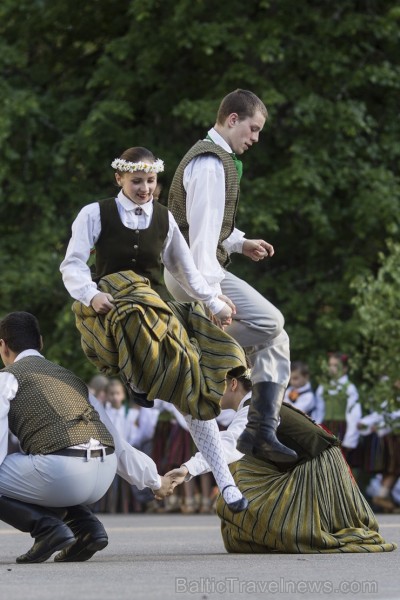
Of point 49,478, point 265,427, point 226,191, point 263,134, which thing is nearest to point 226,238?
point 226,191

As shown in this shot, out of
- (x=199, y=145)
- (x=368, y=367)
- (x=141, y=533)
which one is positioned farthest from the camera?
(x=368, y=367)

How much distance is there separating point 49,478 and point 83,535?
495mm

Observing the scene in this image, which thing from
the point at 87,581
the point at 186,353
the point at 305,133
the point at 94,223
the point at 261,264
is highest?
the point at 305,133

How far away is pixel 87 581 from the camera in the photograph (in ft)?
23.2

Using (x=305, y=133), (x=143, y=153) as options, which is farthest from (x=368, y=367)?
(x=143, y=153)

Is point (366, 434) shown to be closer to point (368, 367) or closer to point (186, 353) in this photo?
point (368, 367)

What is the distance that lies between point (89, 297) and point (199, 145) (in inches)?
45.8

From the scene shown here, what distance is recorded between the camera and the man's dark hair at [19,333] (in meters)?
8.66

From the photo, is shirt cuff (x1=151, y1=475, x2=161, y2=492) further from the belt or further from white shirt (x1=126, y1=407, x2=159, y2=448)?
white shirt (x1=126, y1=407, x2=159, y2=448)

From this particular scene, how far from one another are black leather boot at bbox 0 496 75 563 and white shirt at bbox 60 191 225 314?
1218 millimetres

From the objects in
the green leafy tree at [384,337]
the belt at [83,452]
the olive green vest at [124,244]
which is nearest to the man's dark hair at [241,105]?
the olive green vest at [124,244]

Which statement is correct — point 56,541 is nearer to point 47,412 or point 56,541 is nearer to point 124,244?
point 47,412

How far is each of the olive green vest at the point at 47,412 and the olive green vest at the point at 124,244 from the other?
26.6 inches

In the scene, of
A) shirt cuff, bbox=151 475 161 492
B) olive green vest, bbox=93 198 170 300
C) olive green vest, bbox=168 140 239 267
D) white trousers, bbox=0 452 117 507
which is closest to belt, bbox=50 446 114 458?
white trousers, bbox=0 452 117 507
